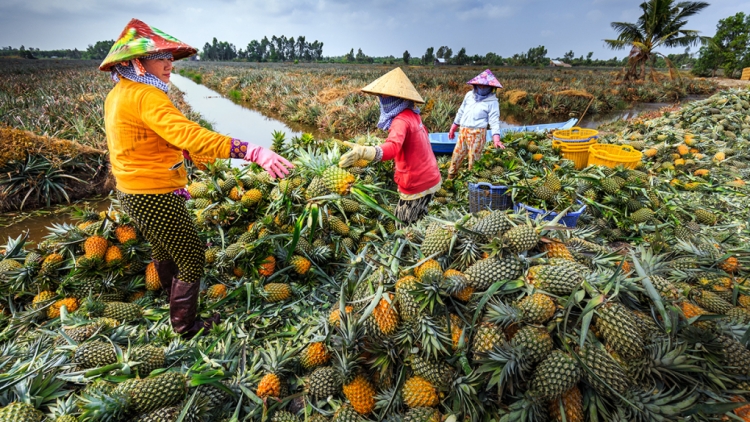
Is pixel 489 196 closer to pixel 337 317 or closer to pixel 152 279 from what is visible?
pixel 337 317

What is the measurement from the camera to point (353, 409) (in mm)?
1758

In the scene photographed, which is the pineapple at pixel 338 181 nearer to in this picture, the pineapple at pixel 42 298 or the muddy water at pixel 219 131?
the muddy water at pixel 219 131

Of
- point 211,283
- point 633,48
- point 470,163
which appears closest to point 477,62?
point 633,48

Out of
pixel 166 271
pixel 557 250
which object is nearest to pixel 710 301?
pixel 557 250

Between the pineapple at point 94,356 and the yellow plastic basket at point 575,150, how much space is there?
5.93 metres

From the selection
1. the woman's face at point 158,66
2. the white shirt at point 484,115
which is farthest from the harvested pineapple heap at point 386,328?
the white shirt at point 484,115

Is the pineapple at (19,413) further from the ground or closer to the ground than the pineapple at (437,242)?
closer to the ground

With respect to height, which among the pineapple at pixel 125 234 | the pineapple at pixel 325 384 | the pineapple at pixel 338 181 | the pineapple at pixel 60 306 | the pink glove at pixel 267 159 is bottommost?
the pineapple at pixel 60 306

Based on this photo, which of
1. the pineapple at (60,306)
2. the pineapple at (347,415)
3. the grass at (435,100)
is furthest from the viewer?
the grass at (435,100)

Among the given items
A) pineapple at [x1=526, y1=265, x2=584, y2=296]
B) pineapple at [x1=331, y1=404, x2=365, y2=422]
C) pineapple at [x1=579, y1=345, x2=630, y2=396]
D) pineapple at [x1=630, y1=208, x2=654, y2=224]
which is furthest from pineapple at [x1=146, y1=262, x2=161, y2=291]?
pineapple at [x1=630, y1=208, x2=654, y2=224]

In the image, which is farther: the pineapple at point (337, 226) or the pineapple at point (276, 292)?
the pineapple at point (337, 226)

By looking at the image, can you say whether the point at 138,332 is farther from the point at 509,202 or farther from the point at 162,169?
the point at 509,202

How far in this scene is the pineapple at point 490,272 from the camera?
171cm

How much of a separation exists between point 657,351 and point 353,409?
1.41 m
